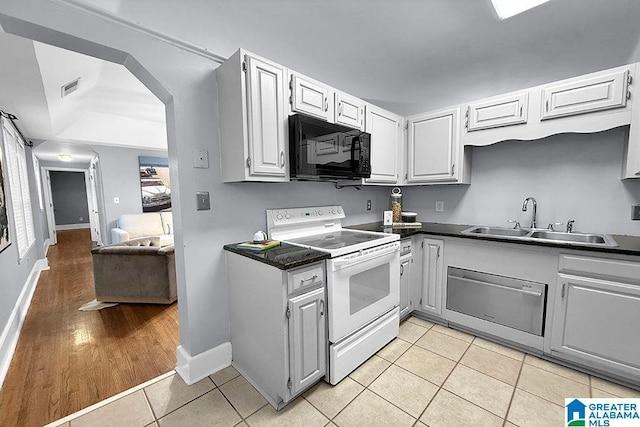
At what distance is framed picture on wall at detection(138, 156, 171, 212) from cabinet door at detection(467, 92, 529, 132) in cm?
570

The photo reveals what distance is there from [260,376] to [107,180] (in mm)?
5523

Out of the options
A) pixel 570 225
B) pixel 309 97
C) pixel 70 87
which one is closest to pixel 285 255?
pixel 309 97

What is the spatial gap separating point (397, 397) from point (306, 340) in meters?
0.67

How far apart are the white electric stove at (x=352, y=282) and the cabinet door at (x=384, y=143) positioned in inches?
28.5

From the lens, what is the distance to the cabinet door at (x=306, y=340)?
147 cm

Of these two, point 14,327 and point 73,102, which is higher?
point 73,102

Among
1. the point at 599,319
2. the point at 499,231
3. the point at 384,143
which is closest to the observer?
the point at 599,319

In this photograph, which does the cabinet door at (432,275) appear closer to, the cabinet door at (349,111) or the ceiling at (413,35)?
the cabinet door at (349,111)

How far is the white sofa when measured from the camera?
4.85 metres

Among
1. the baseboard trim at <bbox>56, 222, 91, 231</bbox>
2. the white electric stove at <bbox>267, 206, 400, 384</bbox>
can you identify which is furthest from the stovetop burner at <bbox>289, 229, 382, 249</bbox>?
the baseboard trim at <bbox>56, 222, 91, 231</bbox>

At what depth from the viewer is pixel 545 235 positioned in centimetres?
228

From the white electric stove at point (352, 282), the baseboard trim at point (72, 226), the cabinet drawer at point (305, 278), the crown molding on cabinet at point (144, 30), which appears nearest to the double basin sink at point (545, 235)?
the white electric stove at point (352, 282)

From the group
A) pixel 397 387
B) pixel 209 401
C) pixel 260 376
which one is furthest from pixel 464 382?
pixel 209 401

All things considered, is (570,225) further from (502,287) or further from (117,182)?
(117,182)
